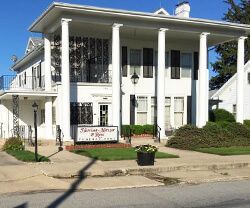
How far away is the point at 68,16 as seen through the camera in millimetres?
22484

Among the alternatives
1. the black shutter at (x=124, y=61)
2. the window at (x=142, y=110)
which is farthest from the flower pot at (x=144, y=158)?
the black shutter at (x=124, y=61)

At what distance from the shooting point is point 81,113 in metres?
25.3

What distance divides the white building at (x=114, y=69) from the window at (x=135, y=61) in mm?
63

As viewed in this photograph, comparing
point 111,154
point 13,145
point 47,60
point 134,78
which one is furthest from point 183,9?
point 13,145

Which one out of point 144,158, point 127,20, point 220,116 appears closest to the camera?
point 144,158

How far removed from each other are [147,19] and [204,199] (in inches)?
617

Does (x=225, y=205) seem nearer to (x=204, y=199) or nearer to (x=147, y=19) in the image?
(x=204, y=199)

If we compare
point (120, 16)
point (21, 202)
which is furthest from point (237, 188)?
point (120, 16)

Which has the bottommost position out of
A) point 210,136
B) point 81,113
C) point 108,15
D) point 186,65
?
point 210,136

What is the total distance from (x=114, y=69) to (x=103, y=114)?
12.0ft

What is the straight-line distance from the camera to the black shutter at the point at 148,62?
2800cm

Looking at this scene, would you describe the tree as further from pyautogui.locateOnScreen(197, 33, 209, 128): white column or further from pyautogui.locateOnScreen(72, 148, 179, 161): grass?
pyautogui.locateOnScreen(72, 148, 179, 161): grass

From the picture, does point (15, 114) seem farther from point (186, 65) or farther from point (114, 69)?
point (186, 65)

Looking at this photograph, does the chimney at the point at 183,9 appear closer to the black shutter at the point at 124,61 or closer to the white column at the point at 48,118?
the black shutter at the point at 124,61
